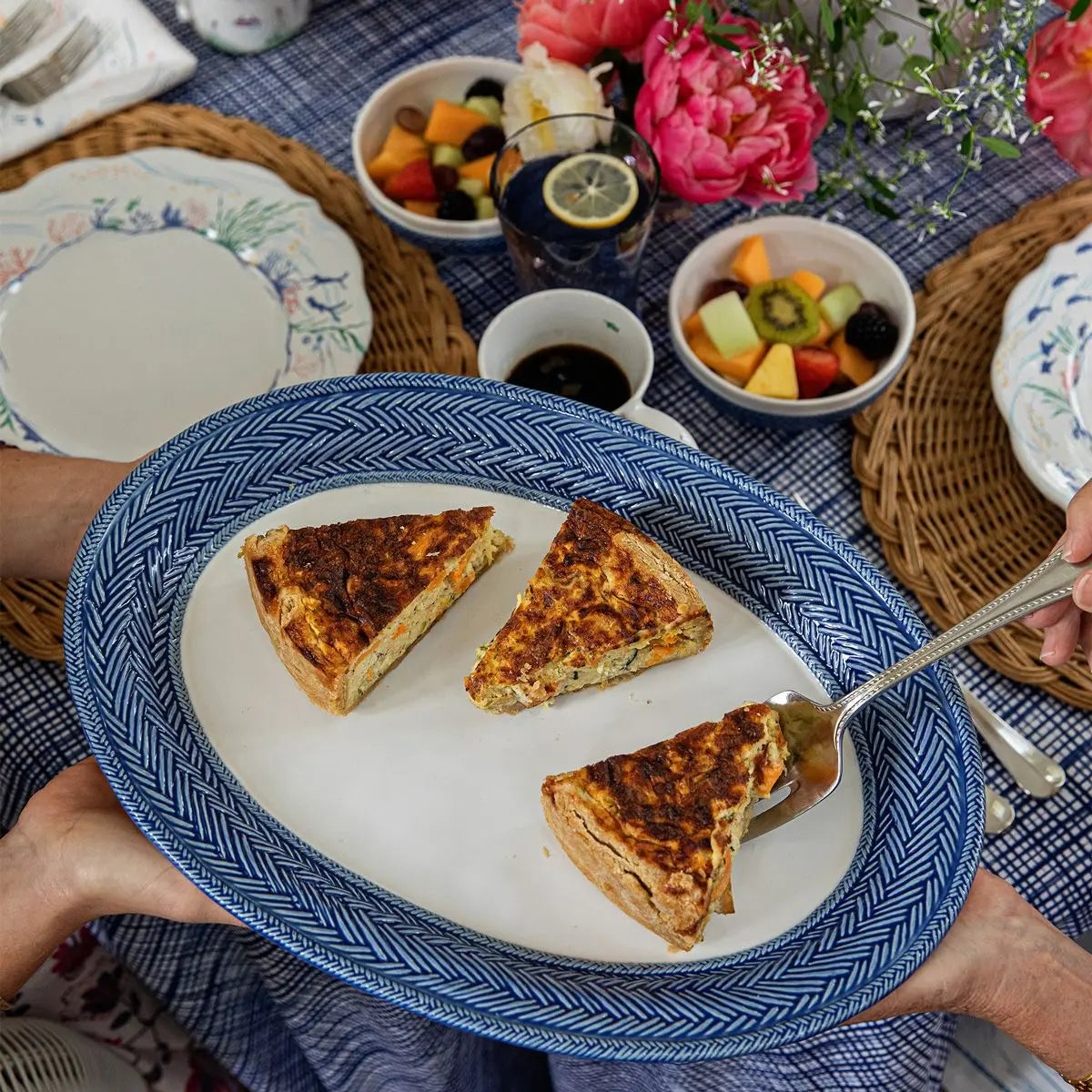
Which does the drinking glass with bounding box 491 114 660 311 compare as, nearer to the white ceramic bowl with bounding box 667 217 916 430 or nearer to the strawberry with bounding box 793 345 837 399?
the white ceramic bowl with bounding box 667 217 916 430

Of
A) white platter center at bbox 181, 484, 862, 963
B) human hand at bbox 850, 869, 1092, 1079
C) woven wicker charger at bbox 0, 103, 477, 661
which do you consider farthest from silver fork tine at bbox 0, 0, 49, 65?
human hand at bbox 850, 869, 1092, 1079

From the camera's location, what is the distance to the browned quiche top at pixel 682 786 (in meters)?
1.87

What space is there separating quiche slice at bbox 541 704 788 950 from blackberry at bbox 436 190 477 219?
1460 millimetres

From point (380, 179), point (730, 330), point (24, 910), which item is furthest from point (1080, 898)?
point (380, 179)

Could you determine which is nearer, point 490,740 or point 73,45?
point 490,740

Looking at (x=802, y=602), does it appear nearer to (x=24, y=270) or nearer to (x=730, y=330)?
(x=730, y=330)

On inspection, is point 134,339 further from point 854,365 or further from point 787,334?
point 854,365

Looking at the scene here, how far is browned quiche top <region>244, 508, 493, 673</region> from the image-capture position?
2014mm

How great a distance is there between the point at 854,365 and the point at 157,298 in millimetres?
1795

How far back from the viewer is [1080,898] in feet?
7.28

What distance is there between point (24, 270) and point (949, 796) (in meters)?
2.54

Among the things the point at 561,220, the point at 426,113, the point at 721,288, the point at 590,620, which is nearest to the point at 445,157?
the point at 426,113

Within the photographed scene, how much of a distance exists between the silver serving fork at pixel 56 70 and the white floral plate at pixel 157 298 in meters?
0.30

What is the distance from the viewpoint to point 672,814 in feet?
6.28
